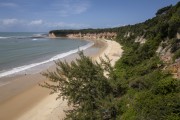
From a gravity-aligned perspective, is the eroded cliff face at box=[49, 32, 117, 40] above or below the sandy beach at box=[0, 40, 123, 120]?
below

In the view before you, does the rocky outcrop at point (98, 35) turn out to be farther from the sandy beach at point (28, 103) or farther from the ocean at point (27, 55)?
the sandy beach at point (28, 103)

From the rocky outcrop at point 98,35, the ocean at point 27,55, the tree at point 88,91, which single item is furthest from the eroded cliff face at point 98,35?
the tree at point 88,91

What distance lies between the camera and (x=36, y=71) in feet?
99.7

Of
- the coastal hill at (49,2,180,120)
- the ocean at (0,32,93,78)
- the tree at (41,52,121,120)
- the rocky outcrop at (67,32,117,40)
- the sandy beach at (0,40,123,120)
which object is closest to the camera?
the coastal hill at (49,2,180,120)

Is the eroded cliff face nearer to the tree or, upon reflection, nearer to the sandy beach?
the sandy beach

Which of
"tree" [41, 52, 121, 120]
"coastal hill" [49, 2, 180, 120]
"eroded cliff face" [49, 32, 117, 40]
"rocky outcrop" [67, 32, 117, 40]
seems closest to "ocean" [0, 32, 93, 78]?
"tree" [41, 52, 121, 120]

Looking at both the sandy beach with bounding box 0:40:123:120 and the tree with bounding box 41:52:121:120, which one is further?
the sandy beach with bounding box 0:40:123:120

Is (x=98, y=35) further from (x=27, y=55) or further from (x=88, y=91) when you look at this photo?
(x=88, y=91)

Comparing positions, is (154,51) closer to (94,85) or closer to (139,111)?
(94,85)

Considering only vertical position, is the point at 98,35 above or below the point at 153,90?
below

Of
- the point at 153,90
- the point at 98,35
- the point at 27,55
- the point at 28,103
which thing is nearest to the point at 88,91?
the point at 153,90

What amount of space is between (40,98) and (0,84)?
19.7 feet

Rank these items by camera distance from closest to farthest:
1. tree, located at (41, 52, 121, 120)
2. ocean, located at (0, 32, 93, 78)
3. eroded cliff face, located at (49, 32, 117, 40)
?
tree, located at (41, 52, 121, 120) → ocean, located at (0, 32, 93, 78) → eroded cliff face, located at (49, 32, 117, 40)

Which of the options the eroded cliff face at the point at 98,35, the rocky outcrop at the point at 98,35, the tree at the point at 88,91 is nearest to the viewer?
the tree at the point at 88,91
